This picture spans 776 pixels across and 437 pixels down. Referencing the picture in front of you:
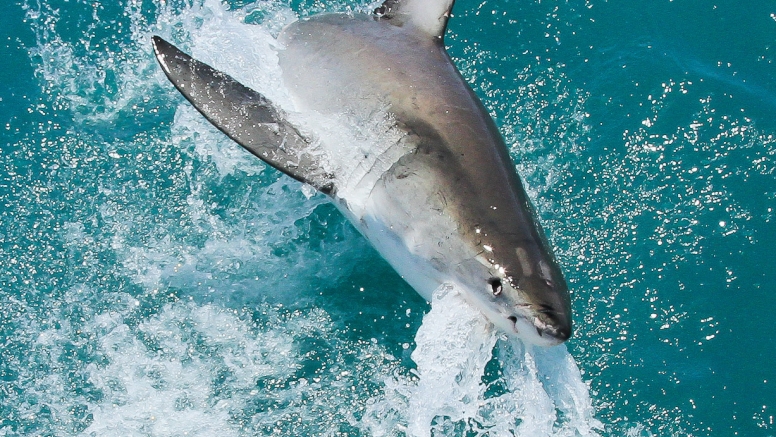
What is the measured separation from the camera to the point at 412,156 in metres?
4.28

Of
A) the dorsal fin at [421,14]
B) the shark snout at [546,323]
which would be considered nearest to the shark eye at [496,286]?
the shark snout at [546,323]

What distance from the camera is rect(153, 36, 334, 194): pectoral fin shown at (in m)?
4.55

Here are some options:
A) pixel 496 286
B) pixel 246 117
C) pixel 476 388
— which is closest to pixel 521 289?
pixel 496 286

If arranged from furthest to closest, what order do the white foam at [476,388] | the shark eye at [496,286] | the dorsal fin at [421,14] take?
the dorsal fin at [421,14] → the white foam at [476,388] → the shark eye at [496,286]

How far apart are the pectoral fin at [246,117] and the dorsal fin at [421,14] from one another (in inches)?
46.8

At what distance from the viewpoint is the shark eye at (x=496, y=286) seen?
3.80 metres

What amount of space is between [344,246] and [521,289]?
1.86 m

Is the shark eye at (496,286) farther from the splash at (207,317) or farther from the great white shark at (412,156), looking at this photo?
the splash at (207,317)

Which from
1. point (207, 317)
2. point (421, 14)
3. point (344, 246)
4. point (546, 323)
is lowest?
point (207, 317)

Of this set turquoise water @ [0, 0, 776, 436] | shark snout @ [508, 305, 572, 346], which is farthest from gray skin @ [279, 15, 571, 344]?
turquoise water @ [0, 0, 776, 436]

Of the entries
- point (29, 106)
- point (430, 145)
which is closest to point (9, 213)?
point (29, 106)

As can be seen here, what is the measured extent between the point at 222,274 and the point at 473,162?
1.99m

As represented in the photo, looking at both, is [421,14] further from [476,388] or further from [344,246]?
[476,388]

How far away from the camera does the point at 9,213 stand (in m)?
5.31
